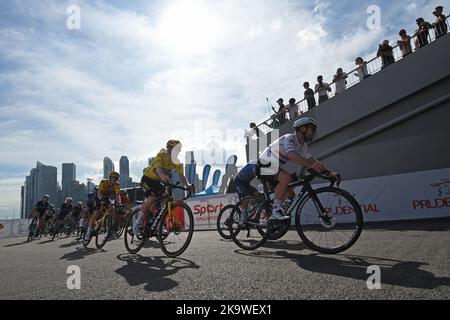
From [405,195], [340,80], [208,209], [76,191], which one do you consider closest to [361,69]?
[340,80]

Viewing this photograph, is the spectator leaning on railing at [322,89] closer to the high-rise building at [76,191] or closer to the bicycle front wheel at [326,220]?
the bicycle front wheel at [326,220]

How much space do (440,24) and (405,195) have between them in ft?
25.6

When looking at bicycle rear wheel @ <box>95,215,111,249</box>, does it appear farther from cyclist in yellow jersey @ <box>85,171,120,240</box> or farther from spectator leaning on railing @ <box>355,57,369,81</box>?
spectator leaning on railing @ <box>355,57,369,81</box>

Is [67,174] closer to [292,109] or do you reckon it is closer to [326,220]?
[292,109]

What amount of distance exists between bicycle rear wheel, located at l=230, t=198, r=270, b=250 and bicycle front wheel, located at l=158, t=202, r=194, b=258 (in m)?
0.98

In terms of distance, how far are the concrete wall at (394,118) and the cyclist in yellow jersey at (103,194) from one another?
1170 centimetres

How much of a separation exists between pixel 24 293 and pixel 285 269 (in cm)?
273

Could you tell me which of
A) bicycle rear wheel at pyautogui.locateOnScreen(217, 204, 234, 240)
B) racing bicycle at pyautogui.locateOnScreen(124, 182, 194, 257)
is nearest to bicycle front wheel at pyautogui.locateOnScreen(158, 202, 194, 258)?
A: racing bicycle at pyautogui.locateOnScreen(124, 182, 194, 257)

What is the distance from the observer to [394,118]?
13672 mm

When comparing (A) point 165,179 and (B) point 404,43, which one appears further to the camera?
(B) point 404,43

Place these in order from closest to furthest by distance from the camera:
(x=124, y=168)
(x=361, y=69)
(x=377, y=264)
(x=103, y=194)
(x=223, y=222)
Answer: (x=377, y=264) → (x=223, y=222) → (x=103, y=194) → (x=361, y=69) → (x=124, y=168)

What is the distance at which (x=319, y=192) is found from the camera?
423cm

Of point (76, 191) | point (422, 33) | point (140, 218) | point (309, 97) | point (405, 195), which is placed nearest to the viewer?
point (140, 218)

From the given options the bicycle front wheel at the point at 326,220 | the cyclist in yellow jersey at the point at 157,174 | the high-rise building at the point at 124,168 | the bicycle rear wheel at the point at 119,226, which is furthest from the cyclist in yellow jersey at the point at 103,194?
the high-rise building at the point at 124,168
